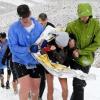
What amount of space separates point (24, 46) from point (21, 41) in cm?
8

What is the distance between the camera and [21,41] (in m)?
Result: 5.90

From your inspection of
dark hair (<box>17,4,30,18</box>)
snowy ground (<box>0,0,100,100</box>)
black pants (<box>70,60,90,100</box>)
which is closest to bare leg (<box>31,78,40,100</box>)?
black pants (<box>70,60,90,100</box>)

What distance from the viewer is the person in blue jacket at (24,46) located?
584 centimetres

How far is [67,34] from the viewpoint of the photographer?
6.10m

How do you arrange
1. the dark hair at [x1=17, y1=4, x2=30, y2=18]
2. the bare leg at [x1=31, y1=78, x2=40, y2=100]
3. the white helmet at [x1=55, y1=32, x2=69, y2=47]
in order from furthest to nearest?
1. the bare leg at [x1=31, y1=78, x2=40, y2=100]
2. the white helmet at [x1=55, y1=32, x2=69, y2=47]
3. the dark hair at [x1=17, y1=4, x2=30, y2=18]

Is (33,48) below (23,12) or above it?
below

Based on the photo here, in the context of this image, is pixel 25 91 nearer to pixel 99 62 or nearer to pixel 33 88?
pixel 33 88

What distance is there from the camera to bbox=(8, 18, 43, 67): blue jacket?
586 cm

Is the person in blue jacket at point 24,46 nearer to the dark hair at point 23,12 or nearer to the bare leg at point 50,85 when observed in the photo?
the dark hair at point 23,12

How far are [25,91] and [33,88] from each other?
23 cm

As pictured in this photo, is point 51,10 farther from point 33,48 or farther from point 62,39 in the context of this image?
point 33,48

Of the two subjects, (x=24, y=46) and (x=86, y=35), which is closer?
(x=24, y=46)

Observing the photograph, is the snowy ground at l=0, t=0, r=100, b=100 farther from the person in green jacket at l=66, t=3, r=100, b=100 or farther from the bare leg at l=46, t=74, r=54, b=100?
the person in green jacket at l=66, t=3, r=100, b=100

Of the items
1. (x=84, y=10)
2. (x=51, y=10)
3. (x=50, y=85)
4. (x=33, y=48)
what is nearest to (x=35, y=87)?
(x=50, y=85)
